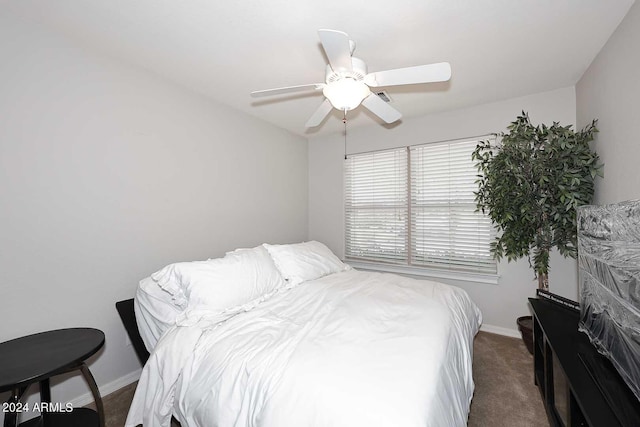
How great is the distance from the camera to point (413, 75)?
63.6 inches

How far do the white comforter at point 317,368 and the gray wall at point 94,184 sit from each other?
796 mm

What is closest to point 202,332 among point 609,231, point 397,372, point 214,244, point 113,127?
point 397,372

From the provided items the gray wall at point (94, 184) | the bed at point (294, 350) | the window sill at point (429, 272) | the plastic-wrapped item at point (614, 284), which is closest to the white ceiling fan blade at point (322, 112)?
the gray wall at point (94, 184)

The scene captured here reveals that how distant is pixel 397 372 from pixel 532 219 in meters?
1.92

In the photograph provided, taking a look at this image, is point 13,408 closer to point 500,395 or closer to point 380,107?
point 380,107

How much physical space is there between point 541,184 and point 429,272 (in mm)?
1538

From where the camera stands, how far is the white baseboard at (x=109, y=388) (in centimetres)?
191

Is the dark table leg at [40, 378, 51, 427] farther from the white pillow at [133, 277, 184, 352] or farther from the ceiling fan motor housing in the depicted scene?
the ceiling fan motor housing

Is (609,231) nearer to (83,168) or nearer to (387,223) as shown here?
(387,223)

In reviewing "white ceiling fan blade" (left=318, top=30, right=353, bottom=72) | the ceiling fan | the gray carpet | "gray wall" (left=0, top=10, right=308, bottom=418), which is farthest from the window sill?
"white ceiling fan blade" (left=318, top=30, right=353, bottom=72)

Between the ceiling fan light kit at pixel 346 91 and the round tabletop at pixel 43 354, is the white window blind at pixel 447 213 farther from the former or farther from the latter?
the round tabletop at pixel 43 354

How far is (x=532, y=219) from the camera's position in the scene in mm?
2314

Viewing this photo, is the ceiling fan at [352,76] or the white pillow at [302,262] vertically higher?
the ceiling fan at [352,76]

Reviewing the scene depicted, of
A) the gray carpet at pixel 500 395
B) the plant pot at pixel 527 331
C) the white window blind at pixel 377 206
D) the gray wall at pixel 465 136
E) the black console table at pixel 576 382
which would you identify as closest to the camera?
the black console table at pixel 576 382
